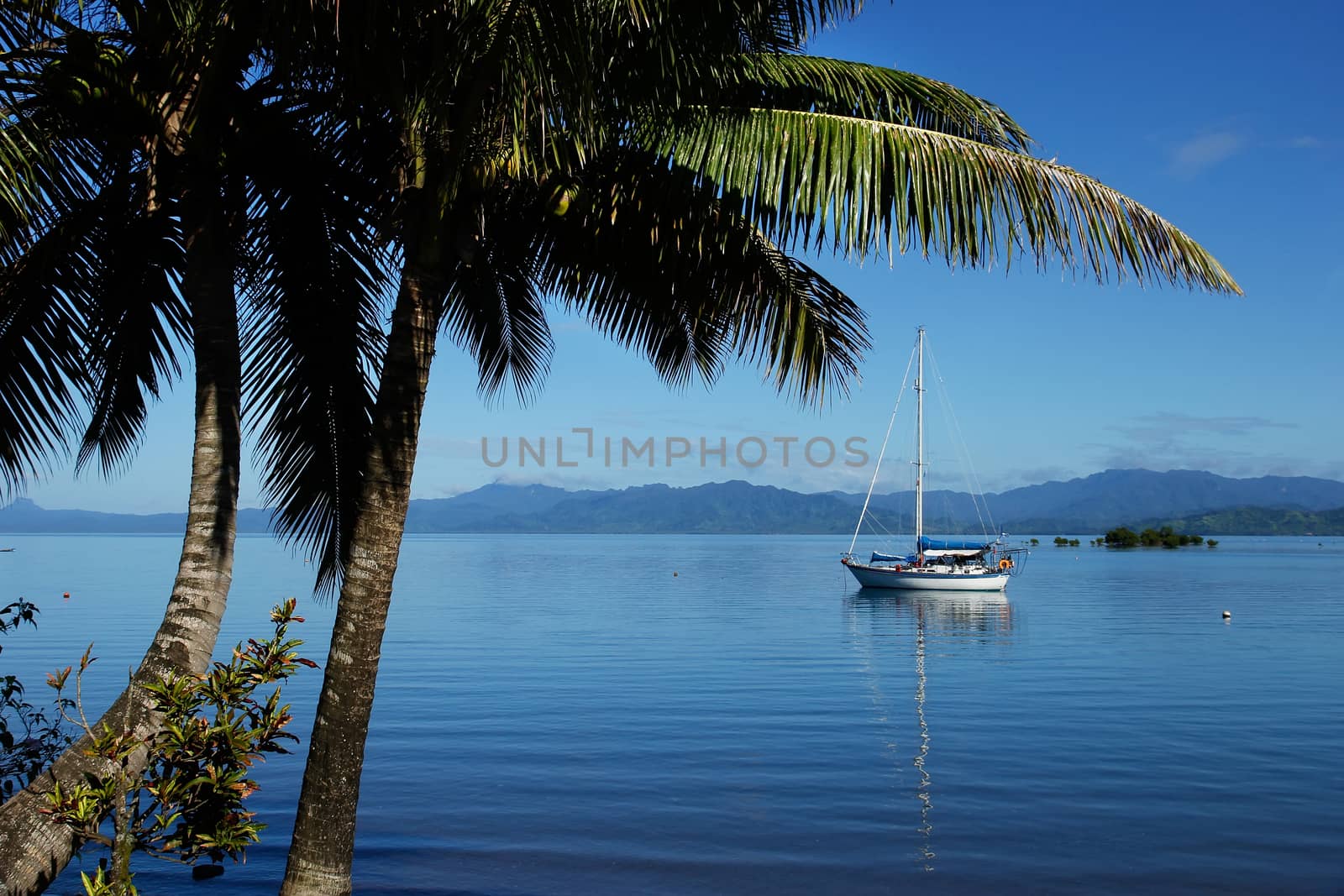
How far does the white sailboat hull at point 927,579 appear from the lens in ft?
175

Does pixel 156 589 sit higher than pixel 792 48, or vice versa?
pixel 792 48

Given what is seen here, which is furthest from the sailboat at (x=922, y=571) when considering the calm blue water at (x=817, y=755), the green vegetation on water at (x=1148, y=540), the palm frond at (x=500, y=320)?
the green vegetation on water at (x=1148, y=540)

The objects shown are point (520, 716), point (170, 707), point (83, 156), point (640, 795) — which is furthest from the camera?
point (520, 716)

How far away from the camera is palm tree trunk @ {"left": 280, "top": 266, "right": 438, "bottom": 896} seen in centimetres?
565

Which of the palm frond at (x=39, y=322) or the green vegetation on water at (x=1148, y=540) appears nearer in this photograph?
the palm frond at (x=39, y=322)

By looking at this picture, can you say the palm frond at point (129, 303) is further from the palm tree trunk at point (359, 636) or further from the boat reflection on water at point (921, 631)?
the boat reflection on water at point (921, 631)

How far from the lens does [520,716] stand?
1847cm

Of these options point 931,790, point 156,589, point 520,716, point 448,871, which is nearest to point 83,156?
point 448,871

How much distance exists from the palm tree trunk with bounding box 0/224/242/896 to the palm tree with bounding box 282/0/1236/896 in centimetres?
81

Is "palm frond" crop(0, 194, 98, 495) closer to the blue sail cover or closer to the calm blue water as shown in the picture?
the calm blue water

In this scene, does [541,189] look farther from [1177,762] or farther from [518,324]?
[1177,762]

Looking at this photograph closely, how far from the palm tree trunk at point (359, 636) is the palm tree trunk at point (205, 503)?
0.78 meters

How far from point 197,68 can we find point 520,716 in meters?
14.2

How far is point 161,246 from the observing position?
7.32m
